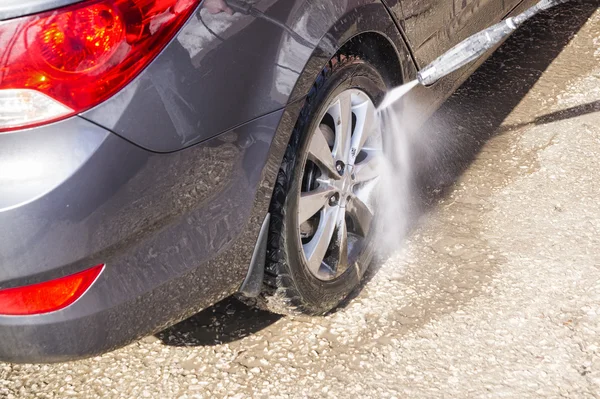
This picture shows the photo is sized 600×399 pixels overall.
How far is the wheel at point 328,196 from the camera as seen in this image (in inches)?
85.9

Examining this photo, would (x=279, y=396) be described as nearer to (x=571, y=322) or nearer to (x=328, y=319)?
(x=328, y=319)

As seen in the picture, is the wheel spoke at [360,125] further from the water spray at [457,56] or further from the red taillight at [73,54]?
the red taillight at [73,54]

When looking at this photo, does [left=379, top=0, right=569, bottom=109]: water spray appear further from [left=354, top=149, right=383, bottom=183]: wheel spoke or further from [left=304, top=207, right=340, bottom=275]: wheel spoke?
[left=304, top=207, right=340, bottom=275]: wheel spoke

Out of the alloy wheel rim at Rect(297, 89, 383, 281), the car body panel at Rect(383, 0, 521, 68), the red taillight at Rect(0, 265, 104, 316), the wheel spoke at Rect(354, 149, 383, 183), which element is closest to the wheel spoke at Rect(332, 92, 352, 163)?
the alloy wheel rim at Rect(297, 89, 383, 281)

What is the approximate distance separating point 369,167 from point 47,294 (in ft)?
4.16

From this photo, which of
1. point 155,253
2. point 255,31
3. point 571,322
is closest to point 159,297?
point 155,253

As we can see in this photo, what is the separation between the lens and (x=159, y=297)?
196 centimetres

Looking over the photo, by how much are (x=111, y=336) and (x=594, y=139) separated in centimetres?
245

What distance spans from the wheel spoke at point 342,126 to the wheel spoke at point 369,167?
0.34ft

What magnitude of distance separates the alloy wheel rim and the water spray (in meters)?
0.14

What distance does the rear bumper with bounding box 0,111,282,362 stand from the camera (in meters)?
1.64

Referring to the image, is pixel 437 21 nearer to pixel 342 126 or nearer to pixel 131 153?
pixel 342 126

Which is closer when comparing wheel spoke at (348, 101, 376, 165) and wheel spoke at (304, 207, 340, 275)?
wheel spoke at (304, 207, 340, 275)

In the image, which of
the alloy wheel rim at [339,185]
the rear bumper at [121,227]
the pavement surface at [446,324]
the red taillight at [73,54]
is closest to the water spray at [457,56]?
the alloy wheel rim at [339,185]
